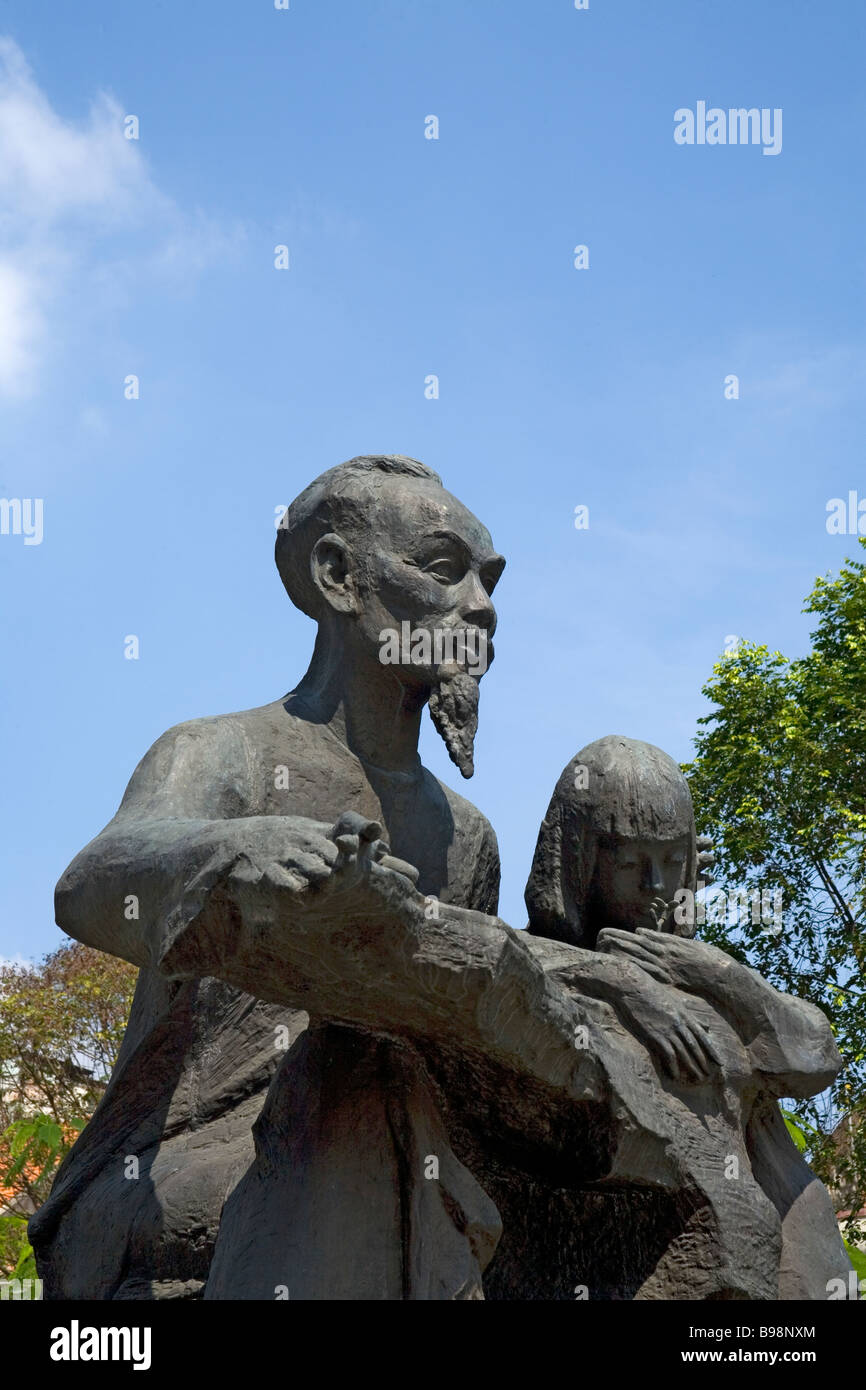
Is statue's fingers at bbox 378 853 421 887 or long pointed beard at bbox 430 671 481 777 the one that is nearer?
statue's fingers at bbox 378 853 421 887

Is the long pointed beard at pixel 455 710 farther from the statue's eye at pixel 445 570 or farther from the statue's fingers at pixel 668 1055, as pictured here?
the statue's fingers at pixel 668 1055

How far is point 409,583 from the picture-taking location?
411cm

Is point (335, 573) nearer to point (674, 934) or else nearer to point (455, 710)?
point (455, 710)

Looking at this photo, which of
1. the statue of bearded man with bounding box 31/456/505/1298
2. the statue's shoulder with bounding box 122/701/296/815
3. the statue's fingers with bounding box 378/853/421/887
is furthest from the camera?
the statue's shoulder with bounding box 122/701/296/815

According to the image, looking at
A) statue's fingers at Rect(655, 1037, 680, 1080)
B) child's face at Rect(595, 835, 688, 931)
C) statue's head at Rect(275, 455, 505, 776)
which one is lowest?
statue's fingers at Rect(655, 1037, 680, 1080)

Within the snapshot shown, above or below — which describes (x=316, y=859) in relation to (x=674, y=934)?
below

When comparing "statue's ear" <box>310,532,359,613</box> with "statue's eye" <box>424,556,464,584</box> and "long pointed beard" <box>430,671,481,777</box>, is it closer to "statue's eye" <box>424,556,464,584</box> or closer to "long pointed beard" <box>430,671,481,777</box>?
"statue's eye" <box>424,556,464,584</box>

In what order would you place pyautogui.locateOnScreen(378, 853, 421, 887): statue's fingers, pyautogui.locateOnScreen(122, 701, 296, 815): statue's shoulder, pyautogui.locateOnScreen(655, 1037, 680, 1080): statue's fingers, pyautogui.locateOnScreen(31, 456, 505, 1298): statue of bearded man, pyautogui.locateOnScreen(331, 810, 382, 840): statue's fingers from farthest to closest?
pyautogui.locateOnScreen(655, 1037, 680, 1080): statue's fingers, pyautogui.locateOnScreen(122, 701, 296, 815): statue's shoulder, pyautogui.locateOnScreen(31, 456, 505, 1298): statue of bearded man, pyautogui.locateOnScreen(378, 853, 421, 887): statue's fingers, pyautogui.locateOnScreen(331, 810, 382, 840): statue's fingers

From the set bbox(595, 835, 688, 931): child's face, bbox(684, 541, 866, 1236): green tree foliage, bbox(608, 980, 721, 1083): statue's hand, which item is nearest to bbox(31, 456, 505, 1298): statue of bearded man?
bbox(595, 835, 688, 931): child's face

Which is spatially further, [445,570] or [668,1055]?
[445,570]

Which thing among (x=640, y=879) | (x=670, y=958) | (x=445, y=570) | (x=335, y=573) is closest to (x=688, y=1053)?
(x=670, y=958)

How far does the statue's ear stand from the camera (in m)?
4.19

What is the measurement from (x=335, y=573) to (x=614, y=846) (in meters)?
1.08
